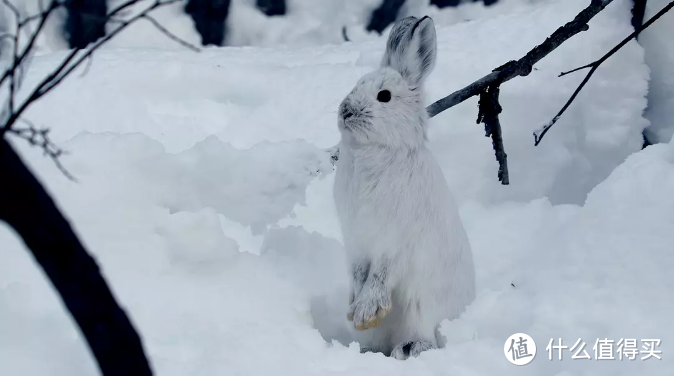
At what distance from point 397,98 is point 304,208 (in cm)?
117

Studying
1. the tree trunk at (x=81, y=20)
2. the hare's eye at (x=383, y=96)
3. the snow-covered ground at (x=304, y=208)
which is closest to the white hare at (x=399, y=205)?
the hare's eye at (x=383, y=96)

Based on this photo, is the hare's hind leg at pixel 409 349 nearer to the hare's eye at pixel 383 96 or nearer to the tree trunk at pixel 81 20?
the hare's eye at pixel 383 96

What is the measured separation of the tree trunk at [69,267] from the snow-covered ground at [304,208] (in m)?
0.92

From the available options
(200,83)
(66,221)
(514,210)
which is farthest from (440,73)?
(66,221)

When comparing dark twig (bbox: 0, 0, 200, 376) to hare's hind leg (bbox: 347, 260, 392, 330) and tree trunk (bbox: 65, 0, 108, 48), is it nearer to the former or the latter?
hare's hind leg (bbox: 347, 260, 392, 330)

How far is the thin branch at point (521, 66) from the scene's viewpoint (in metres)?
3.11

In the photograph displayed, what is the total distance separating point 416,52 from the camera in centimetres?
240

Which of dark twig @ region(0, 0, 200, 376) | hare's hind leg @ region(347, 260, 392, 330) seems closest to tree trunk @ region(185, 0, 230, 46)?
hare's hind leg @ region(347, 260, 392, 330)

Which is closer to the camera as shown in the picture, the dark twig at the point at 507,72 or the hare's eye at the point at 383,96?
the hare's eye at the point at 383,96

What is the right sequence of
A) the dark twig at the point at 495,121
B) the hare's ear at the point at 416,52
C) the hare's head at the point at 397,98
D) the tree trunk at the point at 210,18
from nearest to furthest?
1. the hare's head at the point at 397,98
2. the hare's ear at the point at 416,52
3. the dark twig at the point at 495,121
4. the tree trunk at the point at 210,18

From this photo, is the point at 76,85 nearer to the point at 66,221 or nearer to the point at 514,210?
the point at 514,210

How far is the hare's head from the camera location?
2.27 metres

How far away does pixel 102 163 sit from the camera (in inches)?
121

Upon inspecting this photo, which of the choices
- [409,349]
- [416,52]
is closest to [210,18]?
[416,52]
